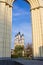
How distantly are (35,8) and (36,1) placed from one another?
0.49 metres

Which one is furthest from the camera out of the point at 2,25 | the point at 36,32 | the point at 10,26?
the point at 36,32

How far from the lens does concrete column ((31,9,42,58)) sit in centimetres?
1101

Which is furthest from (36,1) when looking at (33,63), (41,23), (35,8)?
(33,63)

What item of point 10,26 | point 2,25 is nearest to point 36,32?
point 10,26

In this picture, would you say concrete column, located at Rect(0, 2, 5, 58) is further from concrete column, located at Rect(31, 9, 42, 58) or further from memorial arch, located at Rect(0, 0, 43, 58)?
concrete column, located at Rect(31, 9, 42, 58)

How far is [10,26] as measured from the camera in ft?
35.2

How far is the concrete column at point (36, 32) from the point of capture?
1101cm

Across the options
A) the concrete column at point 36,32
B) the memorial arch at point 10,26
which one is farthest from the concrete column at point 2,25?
the concrete column at point 36,32

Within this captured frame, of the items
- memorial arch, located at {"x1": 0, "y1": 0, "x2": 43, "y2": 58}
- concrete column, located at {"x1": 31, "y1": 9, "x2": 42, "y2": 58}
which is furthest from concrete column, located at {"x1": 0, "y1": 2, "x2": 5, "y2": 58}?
concrete column, located at {"x1": 31, "y1": 9, "x2": 42, "y2": 58}

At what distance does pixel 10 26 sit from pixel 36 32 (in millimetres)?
1815

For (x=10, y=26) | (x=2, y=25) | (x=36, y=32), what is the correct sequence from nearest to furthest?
(x=2, y=25) < (x=10, y=26) < (x=36, y=32)

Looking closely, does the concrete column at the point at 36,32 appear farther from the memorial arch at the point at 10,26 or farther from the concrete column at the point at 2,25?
the concrete column at the point at 2,25

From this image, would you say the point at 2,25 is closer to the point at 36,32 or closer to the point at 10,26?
the point at 10,26

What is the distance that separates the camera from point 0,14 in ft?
33.2
